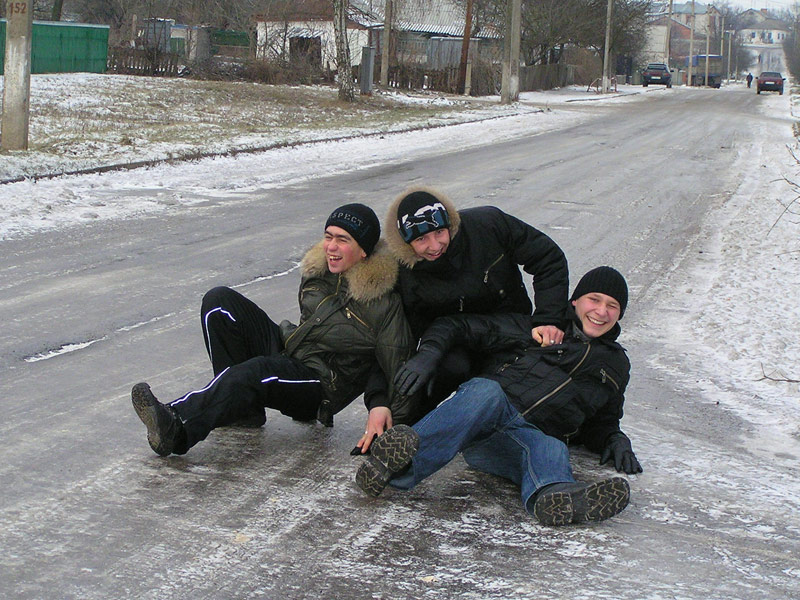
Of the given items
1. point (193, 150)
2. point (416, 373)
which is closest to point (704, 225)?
point (193, 150)

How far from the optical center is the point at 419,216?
4312mm

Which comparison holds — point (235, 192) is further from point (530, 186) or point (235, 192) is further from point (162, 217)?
point (530, 186)

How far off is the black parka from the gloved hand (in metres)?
0.91

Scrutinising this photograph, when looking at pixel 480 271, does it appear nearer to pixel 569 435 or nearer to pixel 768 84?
pixel 569 435

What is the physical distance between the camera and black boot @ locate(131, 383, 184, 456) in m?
4.09

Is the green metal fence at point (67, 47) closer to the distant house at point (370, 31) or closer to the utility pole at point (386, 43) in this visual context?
the distant house at point (370, 31)

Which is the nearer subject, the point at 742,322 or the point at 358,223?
the point at 358,223

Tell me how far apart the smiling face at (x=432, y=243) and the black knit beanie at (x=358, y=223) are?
231 mm

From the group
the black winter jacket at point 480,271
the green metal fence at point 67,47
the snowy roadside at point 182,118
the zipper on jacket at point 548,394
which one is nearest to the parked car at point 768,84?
the snowy roadside at point 182,118

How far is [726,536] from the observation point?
3785 millimetres

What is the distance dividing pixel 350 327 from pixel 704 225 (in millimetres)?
8300

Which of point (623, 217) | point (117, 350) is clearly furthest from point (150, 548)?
point (623, 217)

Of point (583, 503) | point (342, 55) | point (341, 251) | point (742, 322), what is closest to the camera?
point (583, 503)

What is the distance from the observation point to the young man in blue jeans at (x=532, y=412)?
3.81 metres
